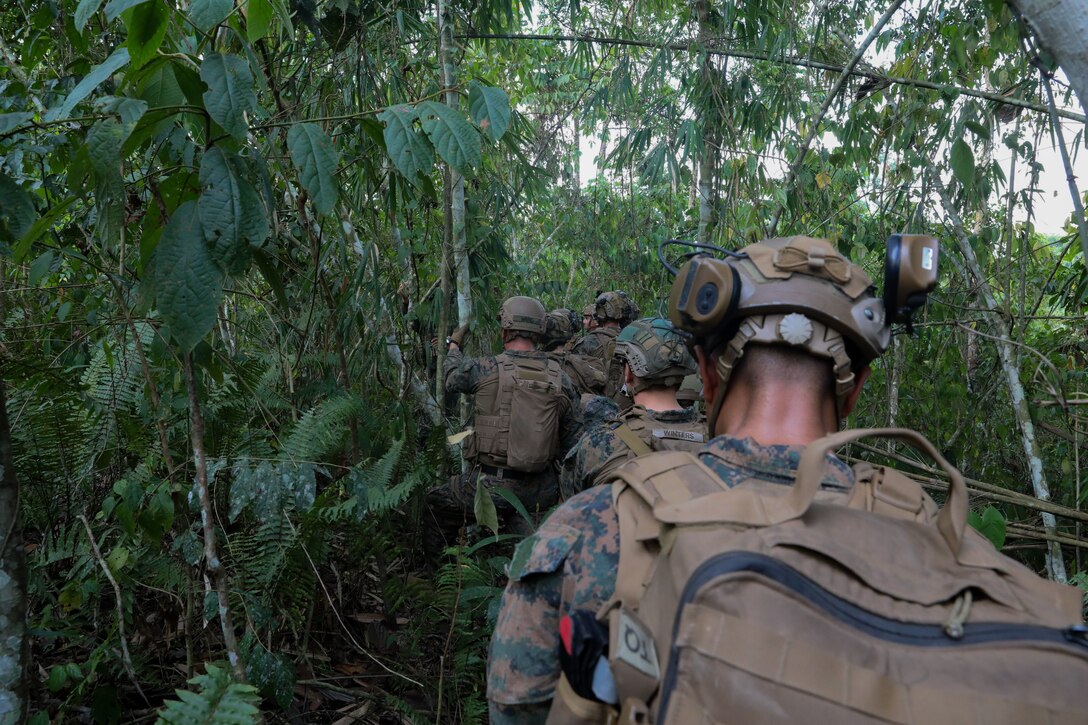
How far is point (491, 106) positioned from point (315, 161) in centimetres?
57

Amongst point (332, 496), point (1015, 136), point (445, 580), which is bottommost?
point (445, 580)

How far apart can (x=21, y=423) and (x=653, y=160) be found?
4.86 metres

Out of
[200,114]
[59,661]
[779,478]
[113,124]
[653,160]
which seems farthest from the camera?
[653,160]

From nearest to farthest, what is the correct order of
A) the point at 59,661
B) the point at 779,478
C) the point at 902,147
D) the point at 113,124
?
the point at 779,478 → the point at 113,124 → the point at 59,661 → the point at 902,147

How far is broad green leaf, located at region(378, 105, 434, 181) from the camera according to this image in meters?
2.20

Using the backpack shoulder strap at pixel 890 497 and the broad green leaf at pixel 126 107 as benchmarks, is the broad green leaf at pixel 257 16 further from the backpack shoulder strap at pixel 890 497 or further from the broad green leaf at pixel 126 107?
the backpack shoulder strap at pixel 890 497

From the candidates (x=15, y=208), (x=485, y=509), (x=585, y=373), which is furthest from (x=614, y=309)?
(x=15, y=208)

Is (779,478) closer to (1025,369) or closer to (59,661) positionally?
(59,661)

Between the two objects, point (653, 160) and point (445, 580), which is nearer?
point (445, 580)

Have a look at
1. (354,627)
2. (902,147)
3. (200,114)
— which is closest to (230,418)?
(354,627)

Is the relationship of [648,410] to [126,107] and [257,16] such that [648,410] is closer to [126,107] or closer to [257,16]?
[257,16]

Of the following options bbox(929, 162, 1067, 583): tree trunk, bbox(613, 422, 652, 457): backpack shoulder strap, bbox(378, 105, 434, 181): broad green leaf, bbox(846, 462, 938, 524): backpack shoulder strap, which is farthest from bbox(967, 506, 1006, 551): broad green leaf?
bbox(378, 105, 434, 181): broad green leaf

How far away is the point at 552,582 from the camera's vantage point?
162cm

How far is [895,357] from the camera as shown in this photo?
5.86m
